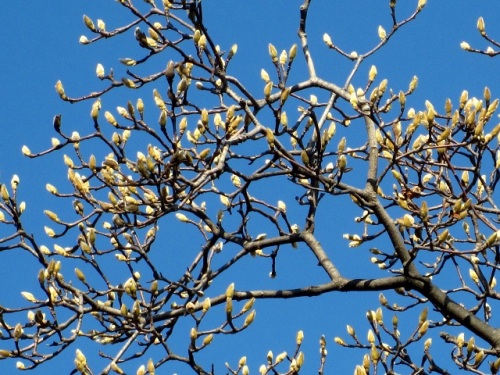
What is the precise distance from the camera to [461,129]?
5.51 m

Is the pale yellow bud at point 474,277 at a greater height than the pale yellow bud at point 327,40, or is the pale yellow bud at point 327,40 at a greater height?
the pale yellow bud at point 327,40

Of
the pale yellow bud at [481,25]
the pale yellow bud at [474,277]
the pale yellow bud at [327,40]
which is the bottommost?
the pale yellow bud at [474,277]

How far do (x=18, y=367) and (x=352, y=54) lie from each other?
2962 mm

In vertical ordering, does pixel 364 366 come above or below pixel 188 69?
below

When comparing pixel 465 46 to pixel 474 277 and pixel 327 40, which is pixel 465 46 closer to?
pixel 327 40

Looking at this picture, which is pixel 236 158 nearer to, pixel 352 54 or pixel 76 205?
pixel 76 205

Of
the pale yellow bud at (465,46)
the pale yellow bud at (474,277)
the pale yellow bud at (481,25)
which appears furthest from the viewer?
the pale yellow bud at (465,46)

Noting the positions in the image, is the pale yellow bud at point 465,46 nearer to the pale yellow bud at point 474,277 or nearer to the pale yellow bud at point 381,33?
the pale yellow bud at point 381,33

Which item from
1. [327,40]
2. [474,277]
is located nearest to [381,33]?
[327,40]

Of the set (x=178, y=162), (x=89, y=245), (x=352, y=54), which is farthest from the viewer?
(x=352, y=54)

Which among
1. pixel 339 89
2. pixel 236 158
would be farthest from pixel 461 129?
pixel 236 158

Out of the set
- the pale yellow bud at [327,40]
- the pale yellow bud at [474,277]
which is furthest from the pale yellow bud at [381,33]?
the pale yellow bud at [474,277]

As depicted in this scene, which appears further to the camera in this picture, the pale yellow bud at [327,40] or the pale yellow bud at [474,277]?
the pale yellow bud at [327,40]

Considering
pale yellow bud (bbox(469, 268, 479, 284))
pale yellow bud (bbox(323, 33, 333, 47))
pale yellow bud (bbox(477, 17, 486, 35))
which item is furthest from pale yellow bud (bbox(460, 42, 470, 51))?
pale yellow bud (bbox(469, 268, 479, 284))
